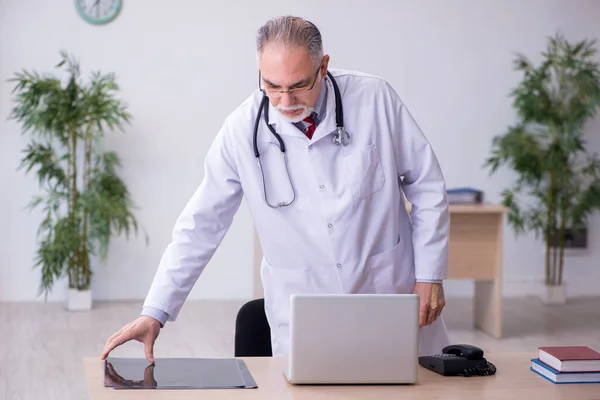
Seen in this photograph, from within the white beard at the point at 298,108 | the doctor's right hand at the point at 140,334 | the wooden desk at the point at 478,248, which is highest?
the white beard at the point at 298,108

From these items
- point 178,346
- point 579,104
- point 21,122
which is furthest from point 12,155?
point 579,104

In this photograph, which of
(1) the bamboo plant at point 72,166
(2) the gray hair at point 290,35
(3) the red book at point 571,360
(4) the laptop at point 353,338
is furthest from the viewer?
(1) the bamboo plant at point 72,166

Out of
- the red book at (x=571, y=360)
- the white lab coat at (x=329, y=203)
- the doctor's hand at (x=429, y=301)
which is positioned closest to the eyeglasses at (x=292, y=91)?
the white lab coat at (x=329, y=203)

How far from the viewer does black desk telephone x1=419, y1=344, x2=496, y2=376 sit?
208cm

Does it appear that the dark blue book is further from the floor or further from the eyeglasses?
the floor

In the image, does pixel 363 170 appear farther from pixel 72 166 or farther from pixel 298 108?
pixel 72 166

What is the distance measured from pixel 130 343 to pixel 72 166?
143 centimetres

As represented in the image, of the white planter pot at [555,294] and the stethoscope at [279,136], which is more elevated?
the stethoscope at [279,136]

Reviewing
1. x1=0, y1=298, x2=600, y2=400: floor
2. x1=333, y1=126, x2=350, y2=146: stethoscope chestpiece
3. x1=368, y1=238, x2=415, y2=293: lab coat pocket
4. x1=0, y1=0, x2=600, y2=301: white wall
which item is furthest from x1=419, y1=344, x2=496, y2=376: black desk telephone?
x1=0, y1=0, x2=600, y2=301: white wall

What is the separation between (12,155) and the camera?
595 centimetres

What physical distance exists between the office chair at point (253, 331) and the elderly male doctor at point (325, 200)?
29 mm

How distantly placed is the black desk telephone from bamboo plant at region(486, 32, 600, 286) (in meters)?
4.13

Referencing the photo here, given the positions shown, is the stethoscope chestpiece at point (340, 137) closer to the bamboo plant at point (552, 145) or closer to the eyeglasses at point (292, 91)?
the eyeglasses at point (292, 91)

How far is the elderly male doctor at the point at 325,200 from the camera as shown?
2373mm
